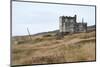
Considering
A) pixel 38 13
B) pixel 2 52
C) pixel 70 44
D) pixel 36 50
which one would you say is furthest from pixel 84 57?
pixel 2 52

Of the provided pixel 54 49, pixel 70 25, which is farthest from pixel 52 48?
pixel 70 25

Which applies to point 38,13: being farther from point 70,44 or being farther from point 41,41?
point 70,44

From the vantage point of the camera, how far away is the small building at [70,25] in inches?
100

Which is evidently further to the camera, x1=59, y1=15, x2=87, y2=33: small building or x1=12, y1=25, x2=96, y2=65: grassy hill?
x1=59, y1=15, x2=87, y2=33: small building

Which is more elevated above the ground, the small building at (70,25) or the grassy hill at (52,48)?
the small building at (70,25)

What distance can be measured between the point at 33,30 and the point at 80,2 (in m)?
0.70

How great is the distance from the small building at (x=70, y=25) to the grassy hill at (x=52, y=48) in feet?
0.20

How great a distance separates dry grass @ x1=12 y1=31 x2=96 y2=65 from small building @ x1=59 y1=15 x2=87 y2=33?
0.06m

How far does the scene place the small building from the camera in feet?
8.34

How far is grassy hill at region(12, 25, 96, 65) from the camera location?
2.37 meters

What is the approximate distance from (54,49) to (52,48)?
3 cm

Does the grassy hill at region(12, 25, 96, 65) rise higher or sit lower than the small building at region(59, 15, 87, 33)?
lower

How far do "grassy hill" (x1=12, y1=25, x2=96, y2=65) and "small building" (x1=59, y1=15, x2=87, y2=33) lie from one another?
0.20 ft

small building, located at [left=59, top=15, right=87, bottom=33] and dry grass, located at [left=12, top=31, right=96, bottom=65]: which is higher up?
small building, located at [left=59, top=15, right=87, bottom=33]
